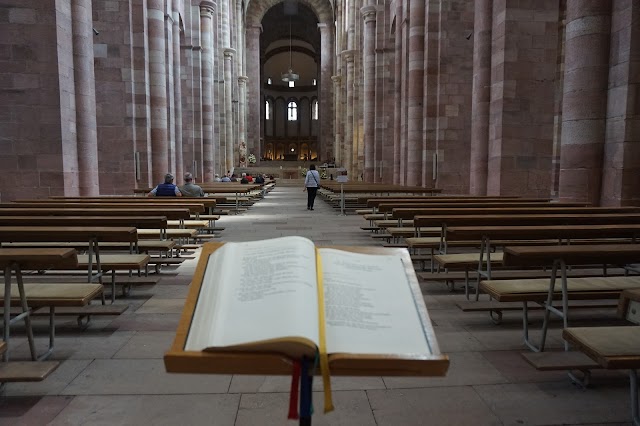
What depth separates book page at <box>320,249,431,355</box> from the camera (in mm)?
1481

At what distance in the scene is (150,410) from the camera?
2.77m

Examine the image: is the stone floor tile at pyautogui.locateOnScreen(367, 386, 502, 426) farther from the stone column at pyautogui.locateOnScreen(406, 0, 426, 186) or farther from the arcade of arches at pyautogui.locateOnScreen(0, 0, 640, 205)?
the stone column at pyautogui.locateOnScreen(406, 0, 426, 186)

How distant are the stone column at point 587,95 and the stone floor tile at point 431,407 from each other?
6589 millimetres

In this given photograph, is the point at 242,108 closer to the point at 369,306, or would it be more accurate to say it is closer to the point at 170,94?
the point at 170,94

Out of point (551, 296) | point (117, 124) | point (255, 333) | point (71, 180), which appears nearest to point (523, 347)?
point (551, 296)

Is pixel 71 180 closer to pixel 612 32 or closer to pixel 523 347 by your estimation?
pixel 523 347

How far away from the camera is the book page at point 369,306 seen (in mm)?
1481

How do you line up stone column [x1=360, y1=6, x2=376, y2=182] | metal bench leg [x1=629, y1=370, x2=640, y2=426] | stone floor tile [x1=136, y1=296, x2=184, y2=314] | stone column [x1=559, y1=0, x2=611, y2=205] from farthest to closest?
1. stone column [x1=360, y1=6, x2=376, y2=182]
2. stone column [x1=559, y1=0, x2=611, y2=205]
3. stone floor tile [x1=136, y1=296, x2=184, y2=314]
4. metal bench leg [x1=629, y1=370, x2=640, y2=426]

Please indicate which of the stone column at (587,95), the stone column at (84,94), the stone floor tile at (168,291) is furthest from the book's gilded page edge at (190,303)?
the stone column at (84,94)

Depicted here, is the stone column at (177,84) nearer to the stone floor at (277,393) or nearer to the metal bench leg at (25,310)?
the stone floor at (277,393)

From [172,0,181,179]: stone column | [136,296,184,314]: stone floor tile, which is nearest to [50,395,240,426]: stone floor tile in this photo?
[136,296,184,314]: stone floor tile

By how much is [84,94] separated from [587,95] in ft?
32.8

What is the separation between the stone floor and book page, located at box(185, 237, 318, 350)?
4.19ft

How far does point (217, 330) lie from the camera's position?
1.46 metres
